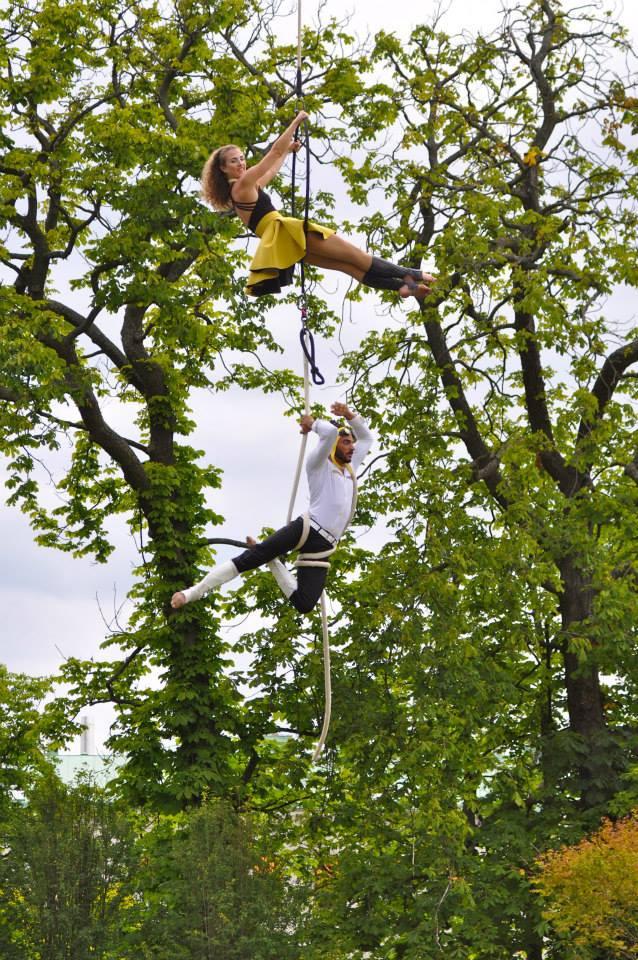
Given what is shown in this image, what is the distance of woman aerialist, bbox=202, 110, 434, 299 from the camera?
22.4 ft

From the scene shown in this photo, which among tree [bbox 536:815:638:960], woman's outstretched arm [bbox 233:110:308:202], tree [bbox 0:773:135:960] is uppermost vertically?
woman's outstretched arm [bbox 233:110:308:202]

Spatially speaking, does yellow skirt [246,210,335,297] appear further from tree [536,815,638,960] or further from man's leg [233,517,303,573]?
tree [536,815,638,960]

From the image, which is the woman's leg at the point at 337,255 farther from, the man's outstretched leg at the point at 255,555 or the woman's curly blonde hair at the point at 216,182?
the man's outstretched leg at the point at 255,555

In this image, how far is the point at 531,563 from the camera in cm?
1269

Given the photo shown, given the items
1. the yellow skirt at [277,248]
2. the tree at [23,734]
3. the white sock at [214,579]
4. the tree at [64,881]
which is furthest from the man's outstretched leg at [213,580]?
the tree at [23,734]

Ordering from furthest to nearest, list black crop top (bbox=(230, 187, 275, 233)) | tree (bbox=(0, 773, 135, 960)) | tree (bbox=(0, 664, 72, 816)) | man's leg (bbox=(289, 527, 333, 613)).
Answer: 1. tree (bbox=(0, 664, 72, 816))
2. tree (bbox=(0, 773, 135, 960))
3. man's leg (bbox=(289, 527, 333, 613))
4. black crop top (bbox=(230, 187, 275, 233))

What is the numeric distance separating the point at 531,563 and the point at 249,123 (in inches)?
207

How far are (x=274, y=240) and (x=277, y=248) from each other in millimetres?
44

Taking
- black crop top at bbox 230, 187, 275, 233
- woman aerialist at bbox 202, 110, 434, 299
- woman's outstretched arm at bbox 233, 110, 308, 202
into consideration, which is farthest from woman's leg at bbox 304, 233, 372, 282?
woman's outstretched arm at bbox 233, 110, 308, 202

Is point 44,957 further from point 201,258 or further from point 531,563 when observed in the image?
point 201,258

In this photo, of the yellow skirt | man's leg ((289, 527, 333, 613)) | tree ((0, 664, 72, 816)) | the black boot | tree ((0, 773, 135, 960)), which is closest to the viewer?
the yellow skirt

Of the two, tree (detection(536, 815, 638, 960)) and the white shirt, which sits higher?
the white shirt

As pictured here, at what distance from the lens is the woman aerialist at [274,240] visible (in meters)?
6.84

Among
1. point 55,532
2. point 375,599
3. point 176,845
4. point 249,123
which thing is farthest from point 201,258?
point 176,845
